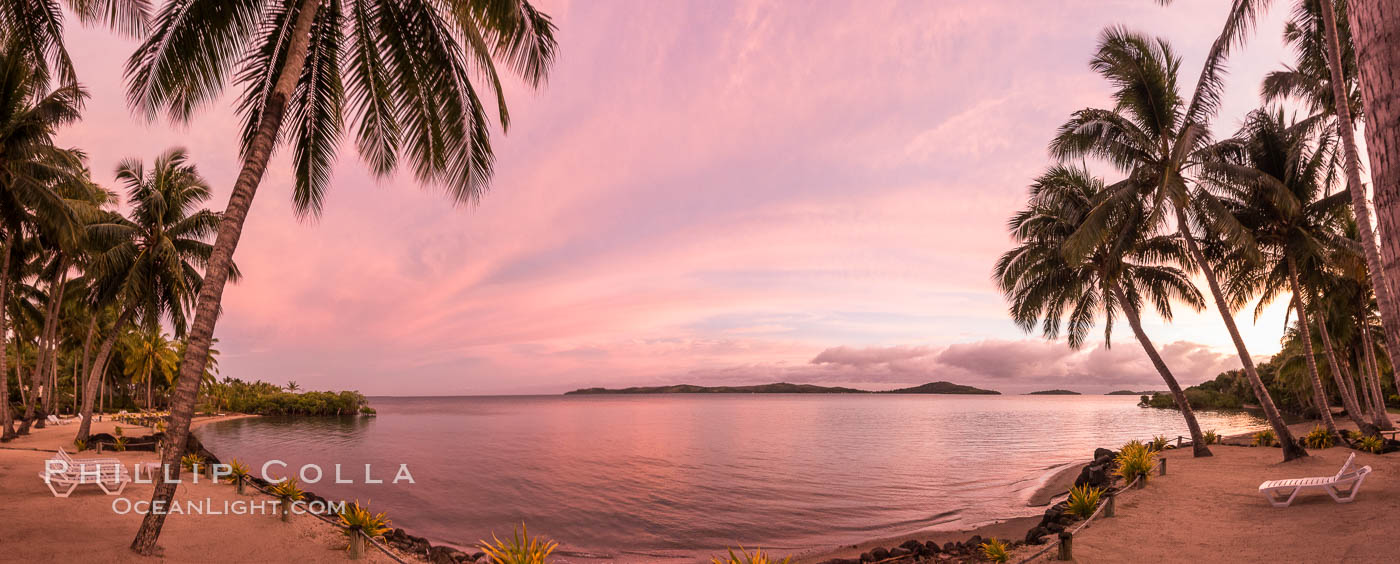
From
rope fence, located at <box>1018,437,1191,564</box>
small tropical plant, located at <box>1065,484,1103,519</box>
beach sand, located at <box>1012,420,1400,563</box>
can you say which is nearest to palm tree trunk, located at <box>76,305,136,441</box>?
rope fence, located at <box>1018,437,1191,564</box>

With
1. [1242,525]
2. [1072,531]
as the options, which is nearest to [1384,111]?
Result: [1072,531]

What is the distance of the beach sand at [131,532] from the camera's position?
23.0 feet

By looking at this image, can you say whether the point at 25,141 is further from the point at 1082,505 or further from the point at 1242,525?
the point at 1242,525

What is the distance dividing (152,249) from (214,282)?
16394mm

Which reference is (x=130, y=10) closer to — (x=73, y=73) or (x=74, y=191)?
(x=73, y=73)

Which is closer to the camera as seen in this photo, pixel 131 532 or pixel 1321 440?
pixel 131 532

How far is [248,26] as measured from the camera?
884 centimetres

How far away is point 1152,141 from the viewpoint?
16.1 metres

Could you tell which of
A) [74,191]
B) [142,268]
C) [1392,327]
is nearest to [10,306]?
[74,191]

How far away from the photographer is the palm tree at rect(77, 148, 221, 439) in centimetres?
1772

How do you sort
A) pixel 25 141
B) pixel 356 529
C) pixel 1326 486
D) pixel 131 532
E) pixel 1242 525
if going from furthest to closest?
pixel 25 141 < pixel 1326 486 < pixel 1242 525 < pixel 356 529 < pixel 131 532

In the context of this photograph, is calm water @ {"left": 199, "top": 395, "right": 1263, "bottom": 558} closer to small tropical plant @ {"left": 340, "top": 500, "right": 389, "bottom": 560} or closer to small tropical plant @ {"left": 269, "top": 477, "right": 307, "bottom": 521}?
small tropical plant @ {"left": 269, "top": 477, "right": 307, "bottom": 521}

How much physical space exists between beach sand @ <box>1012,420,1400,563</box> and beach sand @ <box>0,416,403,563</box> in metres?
11.0

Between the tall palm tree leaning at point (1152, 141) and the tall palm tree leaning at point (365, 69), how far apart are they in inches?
600
